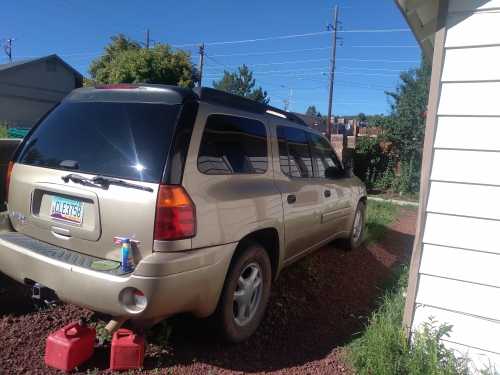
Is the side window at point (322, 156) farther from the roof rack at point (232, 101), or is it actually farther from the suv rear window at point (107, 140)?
the suv rear window at point (107, 140)

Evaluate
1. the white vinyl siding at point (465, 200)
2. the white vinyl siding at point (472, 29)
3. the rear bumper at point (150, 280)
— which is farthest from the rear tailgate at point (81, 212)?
the white vinyl siding at point (472, 29)

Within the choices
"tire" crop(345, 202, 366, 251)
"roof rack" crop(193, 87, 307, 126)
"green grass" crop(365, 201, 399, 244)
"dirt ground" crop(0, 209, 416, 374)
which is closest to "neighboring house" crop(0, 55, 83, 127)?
"green grass" crop(365, 201, 399, 244)

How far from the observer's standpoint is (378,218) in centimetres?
862

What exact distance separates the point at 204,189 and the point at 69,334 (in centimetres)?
128

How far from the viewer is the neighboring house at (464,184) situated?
2.54m

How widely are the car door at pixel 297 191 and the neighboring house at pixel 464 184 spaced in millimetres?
1138

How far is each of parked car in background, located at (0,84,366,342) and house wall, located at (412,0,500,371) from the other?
4.09ft

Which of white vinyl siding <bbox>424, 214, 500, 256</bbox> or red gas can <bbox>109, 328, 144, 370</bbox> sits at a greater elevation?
white vinyl siding <bbox>424, 214, 500, 256</bbox>

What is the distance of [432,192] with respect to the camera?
2.74 metres

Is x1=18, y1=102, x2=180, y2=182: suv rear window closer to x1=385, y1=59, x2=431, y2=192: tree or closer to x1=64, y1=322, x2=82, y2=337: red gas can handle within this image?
x1=64, y1=322, x2=82, y2=337: red gas can handle

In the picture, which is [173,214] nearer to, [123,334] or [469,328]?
[123,334]

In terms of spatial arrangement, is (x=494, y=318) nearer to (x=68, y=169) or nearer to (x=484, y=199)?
(x=484, y=199)

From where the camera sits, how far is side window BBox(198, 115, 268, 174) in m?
2.71

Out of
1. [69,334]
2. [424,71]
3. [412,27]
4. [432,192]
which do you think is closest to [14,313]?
[69,334]
